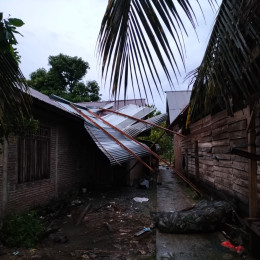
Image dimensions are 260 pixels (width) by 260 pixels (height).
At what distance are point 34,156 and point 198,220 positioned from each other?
4.53 metres

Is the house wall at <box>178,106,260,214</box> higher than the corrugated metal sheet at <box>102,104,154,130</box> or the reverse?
the reverse

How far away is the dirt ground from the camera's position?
4.80m

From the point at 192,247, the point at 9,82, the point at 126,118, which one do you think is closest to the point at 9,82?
the point at 9,82

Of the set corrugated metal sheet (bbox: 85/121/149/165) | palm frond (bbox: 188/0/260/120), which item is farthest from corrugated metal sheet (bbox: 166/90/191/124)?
palm frond (bbox: 188/0/260/120)

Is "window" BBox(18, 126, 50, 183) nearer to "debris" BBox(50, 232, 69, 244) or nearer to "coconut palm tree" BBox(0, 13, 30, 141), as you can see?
"debris" BBox(50, 232, 69, 244)

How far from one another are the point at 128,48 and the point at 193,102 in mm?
1134

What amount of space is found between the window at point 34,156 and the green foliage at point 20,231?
1.11 metres

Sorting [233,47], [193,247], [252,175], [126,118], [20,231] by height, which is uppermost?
[126,118]

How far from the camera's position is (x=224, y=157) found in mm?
6746

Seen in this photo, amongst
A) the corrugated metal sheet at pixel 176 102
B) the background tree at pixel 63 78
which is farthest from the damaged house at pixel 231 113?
the background tree at pixel 63 78

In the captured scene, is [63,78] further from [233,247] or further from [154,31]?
[154,31]

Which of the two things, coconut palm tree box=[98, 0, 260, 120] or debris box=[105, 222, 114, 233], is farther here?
debris box=[105, 222, 114, 233]

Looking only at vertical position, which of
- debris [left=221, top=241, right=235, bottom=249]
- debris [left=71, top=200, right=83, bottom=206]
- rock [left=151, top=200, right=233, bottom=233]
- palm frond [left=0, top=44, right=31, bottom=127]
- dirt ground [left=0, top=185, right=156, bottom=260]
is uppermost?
palm frond [left=0, top=44, right=31, bottom=127]

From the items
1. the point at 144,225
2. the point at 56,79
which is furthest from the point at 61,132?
the point at 56,79
